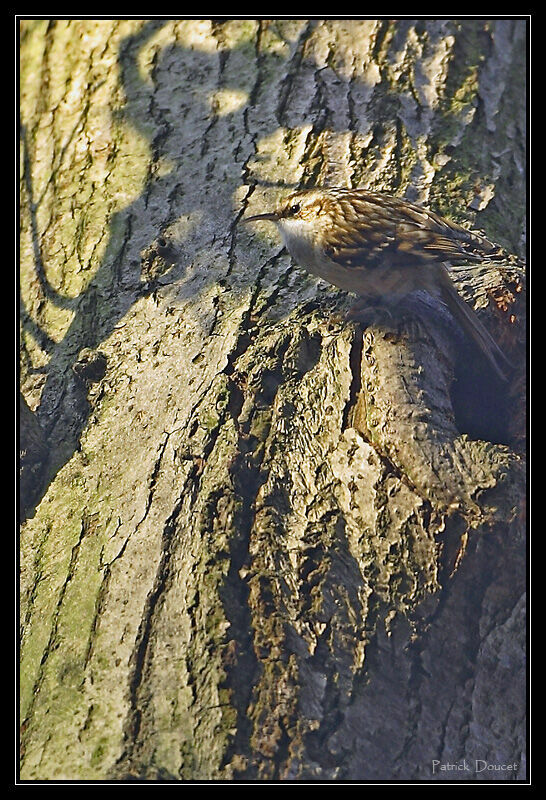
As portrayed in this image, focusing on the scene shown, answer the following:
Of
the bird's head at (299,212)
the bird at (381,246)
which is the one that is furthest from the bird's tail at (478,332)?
the bird's head at (299,212)

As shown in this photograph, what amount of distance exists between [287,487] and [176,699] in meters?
0.64

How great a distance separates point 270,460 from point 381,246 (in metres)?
0.88

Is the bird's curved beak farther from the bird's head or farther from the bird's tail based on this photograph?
the bird's tail

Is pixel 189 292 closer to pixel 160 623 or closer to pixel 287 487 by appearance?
pixel 287 487

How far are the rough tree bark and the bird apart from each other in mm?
76

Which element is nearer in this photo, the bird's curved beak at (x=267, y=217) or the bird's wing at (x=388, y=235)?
the bird's wing at (x=388, y=235)

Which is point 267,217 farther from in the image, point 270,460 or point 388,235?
point 270,460

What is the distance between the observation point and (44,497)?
259 cm

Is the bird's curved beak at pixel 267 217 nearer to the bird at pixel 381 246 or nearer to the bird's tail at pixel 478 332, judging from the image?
the bird at pixel 381 246

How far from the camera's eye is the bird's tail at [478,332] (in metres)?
2.41

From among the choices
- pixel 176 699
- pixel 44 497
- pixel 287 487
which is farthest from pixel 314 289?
pixel 176 699

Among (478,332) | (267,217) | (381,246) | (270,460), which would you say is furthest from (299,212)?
(270,460)

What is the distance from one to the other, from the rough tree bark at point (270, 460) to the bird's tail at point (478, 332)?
0.04 meters

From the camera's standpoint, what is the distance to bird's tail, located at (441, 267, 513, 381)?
2410 mm
